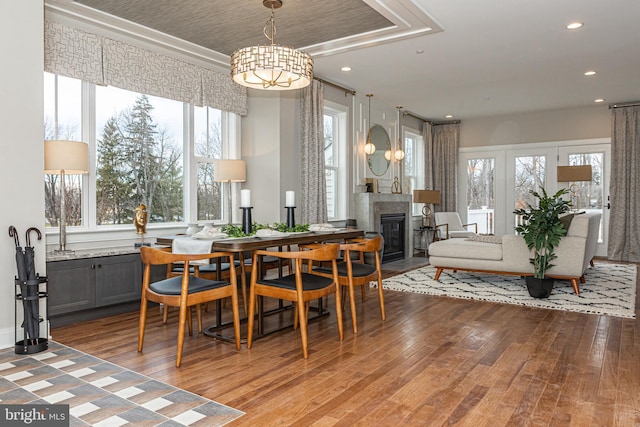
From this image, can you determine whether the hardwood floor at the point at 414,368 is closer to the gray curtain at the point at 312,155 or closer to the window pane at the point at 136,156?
the window pane at the point at 136,156

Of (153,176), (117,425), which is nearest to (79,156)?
(153,176)

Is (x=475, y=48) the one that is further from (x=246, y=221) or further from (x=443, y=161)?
(x=443, y=161)

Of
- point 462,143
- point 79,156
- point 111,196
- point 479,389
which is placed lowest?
point 479,389

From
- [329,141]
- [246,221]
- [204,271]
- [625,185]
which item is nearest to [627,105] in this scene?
[625,185]

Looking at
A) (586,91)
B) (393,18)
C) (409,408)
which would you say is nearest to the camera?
(409,408)

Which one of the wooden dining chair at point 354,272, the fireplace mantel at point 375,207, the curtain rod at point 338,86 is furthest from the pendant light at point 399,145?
the wooden dining chair at point 354,272

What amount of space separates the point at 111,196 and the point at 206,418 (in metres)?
3.13

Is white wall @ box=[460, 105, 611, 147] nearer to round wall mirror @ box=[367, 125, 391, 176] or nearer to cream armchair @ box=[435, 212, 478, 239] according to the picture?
cream armchair @ box=[435, 212, 478, 239]

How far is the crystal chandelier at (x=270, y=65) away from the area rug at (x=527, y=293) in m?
2.74

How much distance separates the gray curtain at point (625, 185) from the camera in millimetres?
7820

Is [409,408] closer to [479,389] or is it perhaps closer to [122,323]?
[479,389]

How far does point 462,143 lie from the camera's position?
9695 millimetres

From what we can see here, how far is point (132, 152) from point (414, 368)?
3558 millimetres

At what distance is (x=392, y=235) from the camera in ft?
25.9
